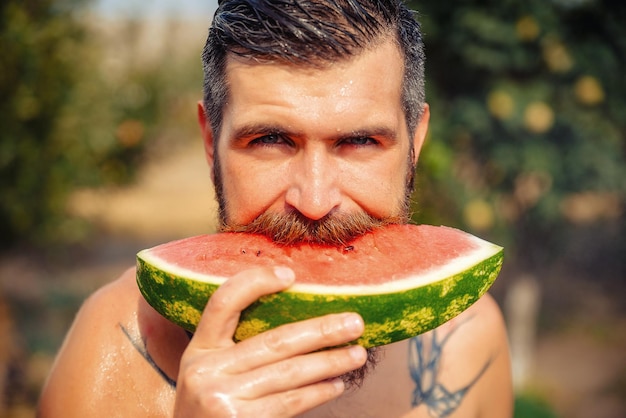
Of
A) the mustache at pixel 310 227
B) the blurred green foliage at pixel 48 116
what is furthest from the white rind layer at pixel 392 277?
the blurred green foliage at pixel 48 116

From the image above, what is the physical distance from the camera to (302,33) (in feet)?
7.15

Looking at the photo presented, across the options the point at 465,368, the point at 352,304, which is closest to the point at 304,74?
the point at 352,304

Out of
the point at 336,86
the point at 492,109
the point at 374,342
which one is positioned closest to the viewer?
the point at 374,342

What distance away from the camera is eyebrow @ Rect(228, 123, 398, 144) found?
215 cm

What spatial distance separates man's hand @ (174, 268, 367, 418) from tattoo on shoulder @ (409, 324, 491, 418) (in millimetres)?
1307

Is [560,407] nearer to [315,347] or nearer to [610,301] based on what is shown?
[610,301]

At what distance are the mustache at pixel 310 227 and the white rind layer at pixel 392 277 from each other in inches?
10.4

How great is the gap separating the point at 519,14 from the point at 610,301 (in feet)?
24.0

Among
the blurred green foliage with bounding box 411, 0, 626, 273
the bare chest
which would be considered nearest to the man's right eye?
the bare chest

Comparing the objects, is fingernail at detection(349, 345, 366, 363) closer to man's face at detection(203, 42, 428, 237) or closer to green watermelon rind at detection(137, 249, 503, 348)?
green watermelon rind at detection(137, 249, 503, 348)

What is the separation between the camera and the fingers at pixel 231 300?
5.43 feet

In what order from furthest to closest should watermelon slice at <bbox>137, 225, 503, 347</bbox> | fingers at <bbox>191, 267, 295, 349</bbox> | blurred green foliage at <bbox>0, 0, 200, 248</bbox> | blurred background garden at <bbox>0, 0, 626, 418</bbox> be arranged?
1. blurred background garden at <bbox>0, 0, 626, 418</bbox>
2. blurred green foliage at <bbox>0, 0, 200, 248</bbox>
3. watermelon slice at <bbox>137, 225, 503, 347</bbox>
4. fingers at <bbox>191, 267, 295, 349</bbox>

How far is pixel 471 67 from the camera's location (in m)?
7.23

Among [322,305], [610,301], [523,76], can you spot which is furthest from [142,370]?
[610,301]
